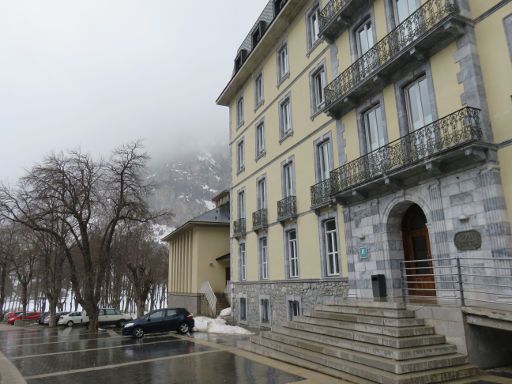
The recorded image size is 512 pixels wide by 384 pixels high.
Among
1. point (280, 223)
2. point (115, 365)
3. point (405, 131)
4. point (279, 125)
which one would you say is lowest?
point (115, 365)

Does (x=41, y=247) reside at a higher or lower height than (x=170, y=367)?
higher

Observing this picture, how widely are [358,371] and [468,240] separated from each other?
4.45 metres

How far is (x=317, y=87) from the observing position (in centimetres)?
1878

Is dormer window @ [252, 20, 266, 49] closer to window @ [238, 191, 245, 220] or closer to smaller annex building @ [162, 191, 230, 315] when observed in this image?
window @ [238, 191, 245, 220]

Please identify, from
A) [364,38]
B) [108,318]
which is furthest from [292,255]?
[108,318]

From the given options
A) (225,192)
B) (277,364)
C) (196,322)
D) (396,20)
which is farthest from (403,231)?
(225,192)

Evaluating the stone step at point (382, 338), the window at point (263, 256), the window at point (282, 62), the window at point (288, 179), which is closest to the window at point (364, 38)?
the window at point (282, 62)

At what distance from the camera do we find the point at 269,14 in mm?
23719

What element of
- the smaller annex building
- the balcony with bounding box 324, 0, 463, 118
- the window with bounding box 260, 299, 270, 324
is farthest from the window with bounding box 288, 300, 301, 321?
the smaller annex building

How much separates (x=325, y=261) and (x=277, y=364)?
6.64m

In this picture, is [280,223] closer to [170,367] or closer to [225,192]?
[170,367]

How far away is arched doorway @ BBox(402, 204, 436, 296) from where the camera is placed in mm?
12914

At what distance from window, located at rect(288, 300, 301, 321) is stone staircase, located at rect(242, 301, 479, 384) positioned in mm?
5871

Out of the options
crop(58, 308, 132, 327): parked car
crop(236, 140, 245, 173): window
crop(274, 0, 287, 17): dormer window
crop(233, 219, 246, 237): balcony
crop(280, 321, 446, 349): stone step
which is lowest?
crop(58, 308, 132, 327): parked car
